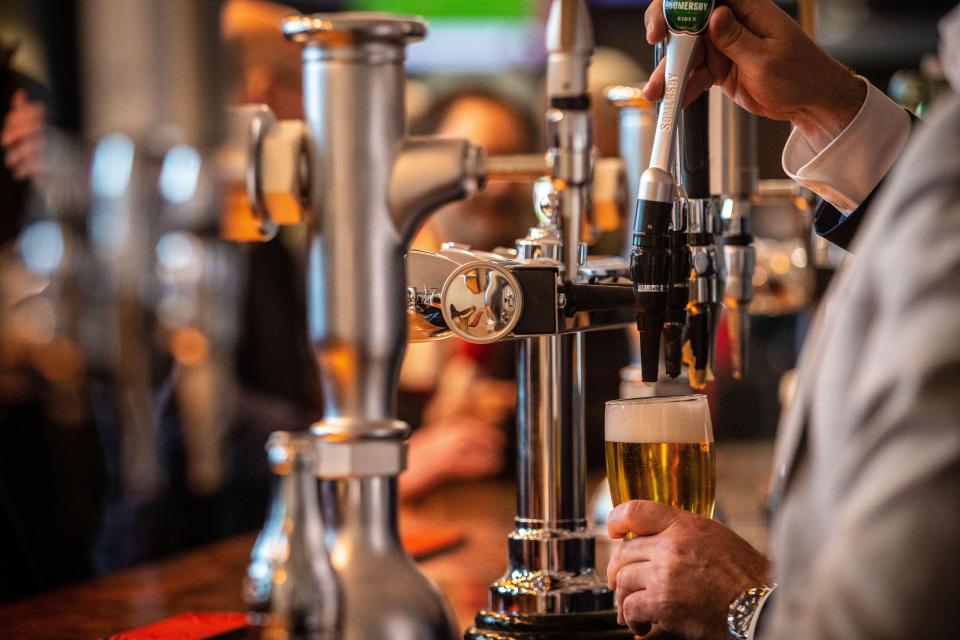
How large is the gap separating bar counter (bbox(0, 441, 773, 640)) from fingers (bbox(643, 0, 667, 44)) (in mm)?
518

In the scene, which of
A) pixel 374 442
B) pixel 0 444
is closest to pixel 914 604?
pixel 374 442

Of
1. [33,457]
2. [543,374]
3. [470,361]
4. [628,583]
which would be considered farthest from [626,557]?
Answer: [470,361]

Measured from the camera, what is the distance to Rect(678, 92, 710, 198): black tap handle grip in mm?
1111

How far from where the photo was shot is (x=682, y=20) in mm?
985

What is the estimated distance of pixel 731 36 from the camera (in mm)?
1119

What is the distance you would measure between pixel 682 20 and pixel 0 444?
5.49 feet

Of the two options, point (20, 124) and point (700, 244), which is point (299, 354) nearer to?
point (20, 124)

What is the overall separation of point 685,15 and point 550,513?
0.41 metres

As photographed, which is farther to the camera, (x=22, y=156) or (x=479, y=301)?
(x=22, y=156)

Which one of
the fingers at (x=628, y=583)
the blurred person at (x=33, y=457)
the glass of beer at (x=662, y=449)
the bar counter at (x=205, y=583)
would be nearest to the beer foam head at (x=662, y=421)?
the glass of beer at (x=662, y=449)

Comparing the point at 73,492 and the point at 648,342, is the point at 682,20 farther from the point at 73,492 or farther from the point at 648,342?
the point at 73,492

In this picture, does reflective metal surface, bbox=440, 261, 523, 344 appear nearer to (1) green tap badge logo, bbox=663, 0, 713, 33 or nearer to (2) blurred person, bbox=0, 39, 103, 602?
(1) green tap badge logo, bbox=663, 0, 713, 33

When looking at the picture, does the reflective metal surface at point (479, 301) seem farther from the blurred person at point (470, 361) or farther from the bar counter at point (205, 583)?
the blurred person at point (470, 361)

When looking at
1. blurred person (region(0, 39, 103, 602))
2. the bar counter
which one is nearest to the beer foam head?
the bar counter
